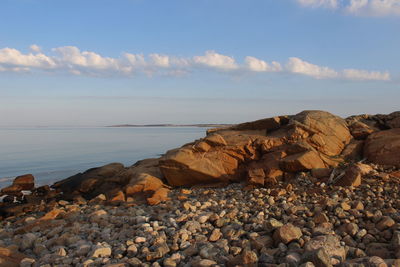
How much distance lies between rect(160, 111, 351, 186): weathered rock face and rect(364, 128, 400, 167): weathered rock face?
108cm

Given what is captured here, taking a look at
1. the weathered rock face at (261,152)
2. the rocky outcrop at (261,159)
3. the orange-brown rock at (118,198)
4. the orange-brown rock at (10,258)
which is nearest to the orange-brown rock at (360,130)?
the rocky outcrop at (261,159)

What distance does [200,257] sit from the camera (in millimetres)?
5664

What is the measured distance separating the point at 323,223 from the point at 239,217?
1872 mm

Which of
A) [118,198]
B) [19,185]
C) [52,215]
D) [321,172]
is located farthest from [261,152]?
[19,185]

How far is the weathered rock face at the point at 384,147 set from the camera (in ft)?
39.9

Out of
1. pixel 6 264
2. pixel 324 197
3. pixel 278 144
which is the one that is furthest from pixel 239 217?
pixel 278 144

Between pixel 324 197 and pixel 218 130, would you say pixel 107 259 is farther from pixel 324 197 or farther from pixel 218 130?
pixel 218 130

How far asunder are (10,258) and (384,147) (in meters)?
12.5

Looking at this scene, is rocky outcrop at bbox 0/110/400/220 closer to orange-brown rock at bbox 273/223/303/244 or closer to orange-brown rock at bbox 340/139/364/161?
orange-brown rock at bbox 340/139/364/161

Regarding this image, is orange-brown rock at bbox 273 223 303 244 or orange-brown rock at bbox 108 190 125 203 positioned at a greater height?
orange-brown rock at bbox 273 223 303 244

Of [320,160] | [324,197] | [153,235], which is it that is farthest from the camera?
[320,160]

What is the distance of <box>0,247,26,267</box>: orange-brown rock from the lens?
6.01 metres

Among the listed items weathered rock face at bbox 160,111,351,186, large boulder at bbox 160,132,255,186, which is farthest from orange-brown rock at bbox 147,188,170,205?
weathered rock face at bbox 160,111,351,186

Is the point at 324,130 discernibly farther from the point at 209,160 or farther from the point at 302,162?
the point at 209,160
